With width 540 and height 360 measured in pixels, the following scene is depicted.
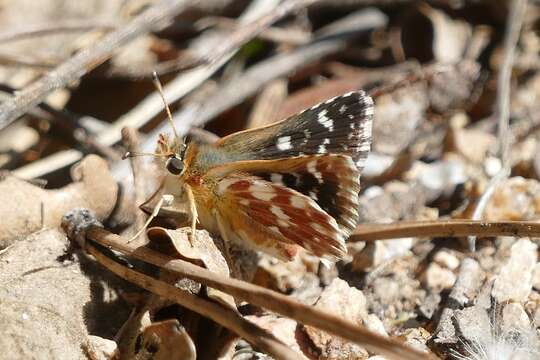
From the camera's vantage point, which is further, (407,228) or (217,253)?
(407,228)

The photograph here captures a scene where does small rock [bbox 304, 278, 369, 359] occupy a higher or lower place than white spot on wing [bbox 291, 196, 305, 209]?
lower

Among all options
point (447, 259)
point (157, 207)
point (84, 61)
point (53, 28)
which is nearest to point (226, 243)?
point (157, 207)

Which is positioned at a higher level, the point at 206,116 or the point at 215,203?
the point at 206,116

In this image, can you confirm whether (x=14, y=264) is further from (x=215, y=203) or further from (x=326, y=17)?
(x=326, y=17)

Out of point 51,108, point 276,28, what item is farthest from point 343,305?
point 276,28

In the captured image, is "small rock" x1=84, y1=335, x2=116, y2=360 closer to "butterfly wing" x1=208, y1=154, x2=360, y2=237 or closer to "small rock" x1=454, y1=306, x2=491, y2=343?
"butterfly wing" x1=208, y1=154, x2=360, y2=237

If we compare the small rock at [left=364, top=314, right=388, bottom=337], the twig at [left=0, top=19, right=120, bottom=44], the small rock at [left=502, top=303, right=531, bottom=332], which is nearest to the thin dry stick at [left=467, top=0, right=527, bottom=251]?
the small rock at [left=502, top=303, right=531, bottom=332]

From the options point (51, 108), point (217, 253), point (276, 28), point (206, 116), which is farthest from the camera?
point (276, 28)

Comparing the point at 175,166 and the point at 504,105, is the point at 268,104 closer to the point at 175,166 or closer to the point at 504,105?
the point at 175,166
